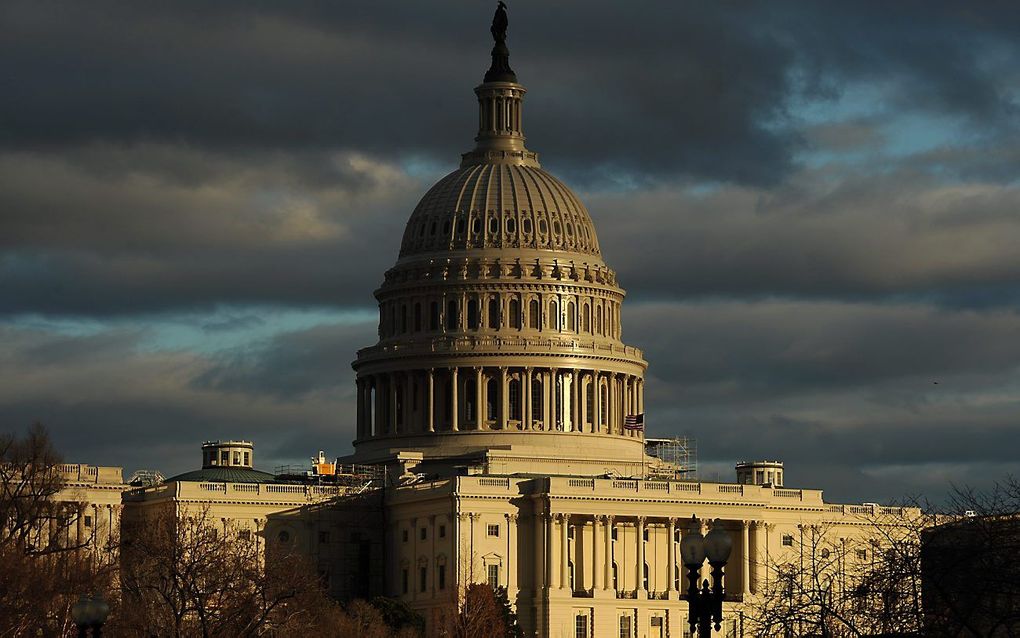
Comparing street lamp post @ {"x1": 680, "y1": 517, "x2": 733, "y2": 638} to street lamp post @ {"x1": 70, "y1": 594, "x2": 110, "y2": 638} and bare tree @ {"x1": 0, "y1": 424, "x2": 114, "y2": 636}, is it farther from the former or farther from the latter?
bare tree @ {"x1": 0, "y1": 424, "x2": 114, "y2": 636}

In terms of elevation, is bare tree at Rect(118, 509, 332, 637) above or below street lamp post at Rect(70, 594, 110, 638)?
above

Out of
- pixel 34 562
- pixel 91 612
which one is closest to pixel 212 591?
pixel 34 562

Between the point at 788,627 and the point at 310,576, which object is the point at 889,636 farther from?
the point at 310,576

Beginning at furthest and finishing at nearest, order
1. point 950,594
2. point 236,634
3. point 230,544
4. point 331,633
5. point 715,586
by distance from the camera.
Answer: point 230,544, point 331,633, point 236,634, point 950,594, point 715,586

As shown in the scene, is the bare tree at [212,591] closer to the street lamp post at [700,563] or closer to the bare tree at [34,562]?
the bare tree at [34,562]

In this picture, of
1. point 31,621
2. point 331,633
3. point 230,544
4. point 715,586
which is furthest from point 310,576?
point 715,586

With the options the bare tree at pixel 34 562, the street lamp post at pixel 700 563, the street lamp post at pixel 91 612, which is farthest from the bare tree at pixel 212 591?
the street lamp post at pixel 700 563

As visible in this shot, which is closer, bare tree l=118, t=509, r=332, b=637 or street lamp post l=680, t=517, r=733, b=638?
street lamp post l=680, t=517, r=733, b=638

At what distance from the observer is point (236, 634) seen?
150 metres

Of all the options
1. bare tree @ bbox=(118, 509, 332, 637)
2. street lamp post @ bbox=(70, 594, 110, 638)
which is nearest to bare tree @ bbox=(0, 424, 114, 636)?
bare tree @ bbox=(118, 509, 332, 637)

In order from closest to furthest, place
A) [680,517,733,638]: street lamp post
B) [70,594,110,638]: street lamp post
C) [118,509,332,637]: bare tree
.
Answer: [680,517,733,638]: street lamp post, [70,594,110,638]: street lamp post, [118,509,332,637]: bare tree

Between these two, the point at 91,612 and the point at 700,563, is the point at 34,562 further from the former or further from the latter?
the point at 700,563

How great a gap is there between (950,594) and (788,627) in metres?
6.50

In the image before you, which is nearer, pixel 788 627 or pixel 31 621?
pixel 788 627
